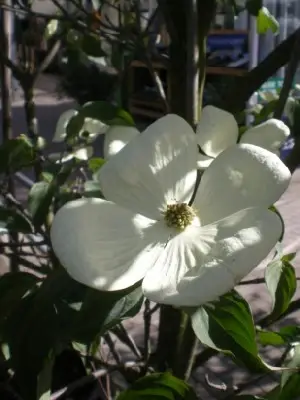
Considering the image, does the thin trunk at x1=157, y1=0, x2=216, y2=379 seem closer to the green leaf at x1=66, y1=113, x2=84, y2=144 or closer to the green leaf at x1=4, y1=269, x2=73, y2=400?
the green leaf at x1=66, y1=113, x2=84, y2=144

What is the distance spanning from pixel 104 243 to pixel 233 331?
120 mm

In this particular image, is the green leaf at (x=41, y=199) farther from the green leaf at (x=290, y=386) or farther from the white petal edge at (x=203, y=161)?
the green leaf at (x=290, y=386)

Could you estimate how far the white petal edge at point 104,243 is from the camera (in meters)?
0.45

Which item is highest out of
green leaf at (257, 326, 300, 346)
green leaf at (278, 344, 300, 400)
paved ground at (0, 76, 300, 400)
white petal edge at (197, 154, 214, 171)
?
white petal edge at (197, 154, 214, 171)

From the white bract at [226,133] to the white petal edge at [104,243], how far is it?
0.09 m

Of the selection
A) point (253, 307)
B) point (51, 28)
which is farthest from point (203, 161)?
point (253, 307)

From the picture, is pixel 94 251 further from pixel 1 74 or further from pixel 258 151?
pixel 1 74

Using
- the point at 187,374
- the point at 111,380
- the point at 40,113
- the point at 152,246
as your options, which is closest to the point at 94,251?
the point at 152,246

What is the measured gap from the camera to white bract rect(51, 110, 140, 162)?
0.60m

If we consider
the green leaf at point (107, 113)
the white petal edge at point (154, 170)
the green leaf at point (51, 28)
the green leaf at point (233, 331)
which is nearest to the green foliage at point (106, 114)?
the green leaf at point (107, 113)

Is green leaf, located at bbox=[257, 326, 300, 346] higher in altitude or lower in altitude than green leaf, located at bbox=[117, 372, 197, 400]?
higher

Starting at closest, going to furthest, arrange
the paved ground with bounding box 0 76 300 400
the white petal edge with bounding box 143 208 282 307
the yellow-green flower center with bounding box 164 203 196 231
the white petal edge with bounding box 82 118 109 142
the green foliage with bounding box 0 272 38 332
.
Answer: the white petal edge with bounding box 143 208 282 307 < the yellow-green flower center with bounding box 164 203 196 231 < the green foliage with bounding box 0 272 38 332 < the white petal edge with bounding box 82 118 109 142 < the paved ground with bounding box 0 76 300 400

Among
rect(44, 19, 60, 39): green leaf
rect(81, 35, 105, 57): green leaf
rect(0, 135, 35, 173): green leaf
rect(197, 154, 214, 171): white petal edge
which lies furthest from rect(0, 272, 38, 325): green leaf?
rect(44, 19, 60, 39): green leaf

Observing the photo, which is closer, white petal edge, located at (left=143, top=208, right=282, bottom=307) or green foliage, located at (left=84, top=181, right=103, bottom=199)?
white petal edge, located at (left=143, top=208, right=282, bottom=307)
